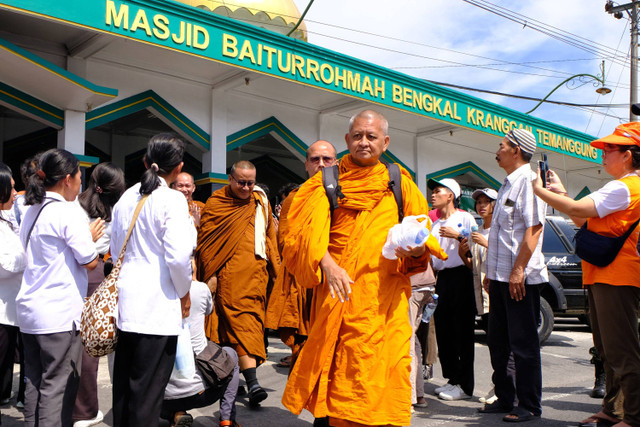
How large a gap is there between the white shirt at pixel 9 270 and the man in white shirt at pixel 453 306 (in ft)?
10.1

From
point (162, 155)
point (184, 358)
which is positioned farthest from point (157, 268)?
point (184, 358)

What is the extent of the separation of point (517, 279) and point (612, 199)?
0.84m

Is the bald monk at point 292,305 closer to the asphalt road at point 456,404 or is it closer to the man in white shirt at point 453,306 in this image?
the asphalt road at point 456,404

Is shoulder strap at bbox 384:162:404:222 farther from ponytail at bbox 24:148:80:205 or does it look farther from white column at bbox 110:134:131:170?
white column at bbox 110:134:131:170

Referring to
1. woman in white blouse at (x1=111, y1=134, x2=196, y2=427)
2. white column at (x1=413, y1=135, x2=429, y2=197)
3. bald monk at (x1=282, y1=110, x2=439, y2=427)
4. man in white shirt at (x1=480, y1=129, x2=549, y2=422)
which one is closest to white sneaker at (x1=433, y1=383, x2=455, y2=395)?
man in white shirt at (x1=480, y1=129, x2=549, y2=422)

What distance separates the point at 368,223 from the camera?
331cm

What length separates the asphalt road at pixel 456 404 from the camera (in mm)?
4410

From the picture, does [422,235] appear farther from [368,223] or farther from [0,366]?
[0,366]

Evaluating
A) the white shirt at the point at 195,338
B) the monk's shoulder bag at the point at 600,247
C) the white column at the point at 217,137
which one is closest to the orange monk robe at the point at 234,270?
the white shirt at the point at 195,338

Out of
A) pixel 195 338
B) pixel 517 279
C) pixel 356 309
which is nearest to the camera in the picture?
pixel 356 309

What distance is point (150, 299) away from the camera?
299 centimetres

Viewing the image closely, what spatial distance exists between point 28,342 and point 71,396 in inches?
15.2

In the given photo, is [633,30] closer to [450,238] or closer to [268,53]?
[268,53]

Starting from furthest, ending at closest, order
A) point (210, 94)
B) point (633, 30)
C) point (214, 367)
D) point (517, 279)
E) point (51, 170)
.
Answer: point (633, 30), point (210, 94), point (517, 279), point (214, 367), point (51, 170)
